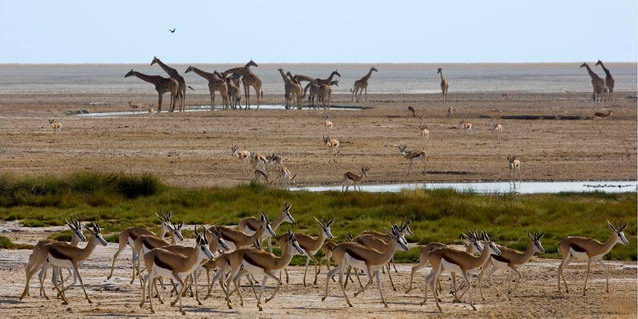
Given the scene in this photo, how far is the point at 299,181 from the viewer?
28875 mm

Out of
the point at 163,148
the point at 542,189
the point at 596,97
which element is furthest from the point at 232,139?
the point at 596,97

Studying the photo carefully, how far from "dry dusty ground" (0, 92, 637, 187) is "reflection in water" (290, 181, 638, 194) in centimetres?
60

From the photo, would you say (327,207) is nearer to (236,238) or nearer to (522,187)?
(236,238)

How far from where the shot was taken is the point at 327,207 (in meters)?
23.1

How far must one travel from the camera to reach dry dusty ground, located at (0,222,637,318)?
13.6m

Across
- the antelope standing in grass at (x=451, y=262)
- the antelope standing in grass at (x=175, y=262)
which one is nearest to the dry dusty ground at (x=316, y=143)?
the antelope standing in grass at (x=451, y=262)

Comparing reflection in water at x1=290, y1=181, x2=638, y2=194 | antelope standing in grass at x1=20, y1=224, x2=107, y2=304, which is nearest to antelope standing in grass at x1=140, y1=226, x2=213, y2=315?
antelope standing in grass at x1=20, y1=224, x2=107, y2=304

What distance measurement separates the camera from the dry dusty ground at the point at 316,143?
30547 mm

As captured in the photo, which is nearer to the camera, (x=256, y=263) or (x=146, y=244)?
(x=256, y=263)

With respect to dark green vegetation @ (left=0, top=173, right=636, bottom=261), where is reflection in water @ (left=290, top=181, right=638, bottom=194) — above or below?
below

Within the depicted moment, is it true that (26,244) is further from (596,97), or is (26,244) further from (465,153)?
(596,97)

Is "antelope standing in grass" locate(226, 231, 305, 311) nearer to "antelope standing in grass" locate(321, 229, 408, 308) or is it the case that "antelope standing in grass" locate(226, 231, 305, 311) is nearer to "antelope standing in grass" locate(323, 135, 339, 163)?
"antelope standing in grass" locate(321, 229, 408, 308)

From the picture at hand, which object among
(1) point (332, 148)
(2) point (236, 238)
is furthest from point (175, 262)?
(1) point (332, 148)

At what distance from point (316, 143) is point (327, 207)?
14385 mm
